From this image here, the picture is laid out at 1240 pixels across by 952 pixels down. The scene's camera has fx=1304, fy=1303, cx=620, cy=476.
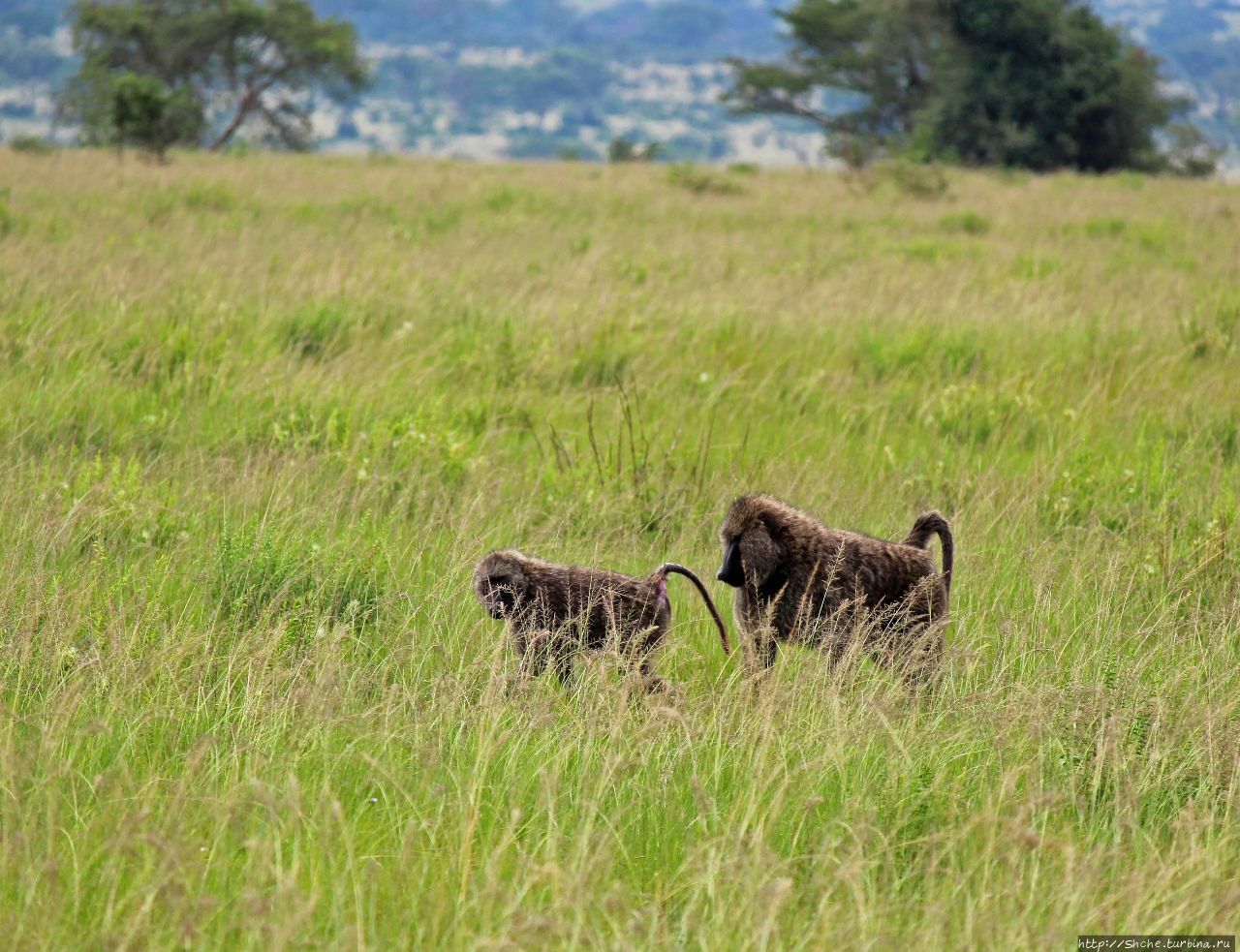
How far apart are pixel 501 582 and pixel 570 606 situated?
0.26 meters

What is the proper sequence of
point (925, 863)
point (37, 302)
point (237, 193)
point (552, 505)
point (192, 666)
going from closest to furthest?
point (925, 863) < point (192, 666) < point (552, 505) < point (37, 302) < point (237, 193)

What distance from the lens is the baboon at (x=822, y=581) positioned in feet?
12.4

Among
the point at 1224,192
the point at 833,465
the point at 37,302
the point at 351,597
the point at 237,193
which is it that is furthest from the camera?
the point at 1224,192

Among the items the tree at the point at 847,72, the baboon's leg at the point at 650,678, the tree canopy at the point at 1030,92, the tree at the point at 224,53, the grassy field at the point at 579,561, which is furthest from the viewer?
the tree at the point at 224,53

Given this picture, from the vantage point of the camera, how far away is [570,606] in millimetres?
3930

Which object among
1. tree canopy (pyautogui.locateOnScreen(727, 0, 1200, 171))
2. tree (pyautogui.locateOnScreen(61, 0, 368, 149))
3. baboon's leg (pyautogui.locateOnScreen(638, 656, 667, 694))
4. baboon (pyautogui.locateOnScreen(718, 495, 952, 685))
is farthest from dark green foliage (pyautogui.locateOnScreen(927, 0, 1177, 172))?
baboon's leg (pyautogui.locateOnScreen(638, 656, 667, 694))

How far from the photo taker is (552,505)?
5312mm

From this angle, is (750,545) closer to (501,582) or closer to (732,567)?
(732,567)

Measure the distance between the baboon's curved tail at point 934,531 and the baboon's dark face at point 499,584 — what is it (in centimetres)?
120

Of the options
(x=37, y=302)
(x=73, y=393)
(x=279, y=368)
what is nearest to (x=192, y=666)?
(x=73, y=393)

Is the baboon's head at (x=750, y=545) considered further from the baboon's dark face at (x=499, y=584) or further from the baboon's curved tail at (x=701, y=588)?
the baboon's dark face at (x=499, y=584)

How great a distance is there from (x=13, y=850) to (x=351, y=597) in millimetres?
1712

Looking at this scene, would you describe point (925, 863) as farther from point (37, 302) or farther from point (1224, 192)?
point (1224, 192)

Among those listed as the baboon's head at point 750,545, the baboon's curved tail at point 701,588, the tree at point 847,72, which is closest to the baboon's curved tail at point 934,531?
the baboon's head at point 750,545
